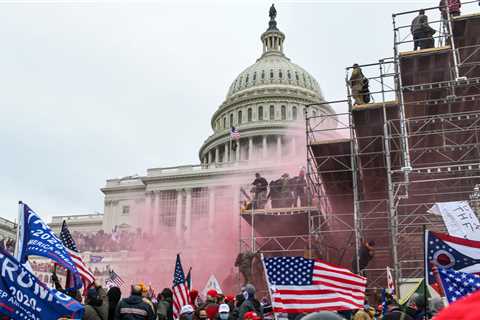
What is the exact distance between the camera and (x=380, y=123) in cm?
1998

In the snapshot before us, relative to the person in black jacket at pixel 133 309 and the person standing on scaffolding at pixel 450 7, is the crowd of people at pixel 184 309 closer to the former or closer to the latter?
the person in black jacket at pixel 133 309

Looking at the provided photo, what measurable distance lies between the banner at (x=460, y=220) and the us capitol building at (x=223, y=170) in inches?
1162

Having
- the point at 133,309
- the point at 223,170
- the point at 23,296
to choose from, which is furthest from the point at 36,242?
the point at 223,170

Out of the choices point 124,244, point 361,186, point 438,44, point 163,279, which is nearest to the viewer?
point 438,44

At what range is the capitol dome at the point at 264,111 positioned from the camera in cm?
6950

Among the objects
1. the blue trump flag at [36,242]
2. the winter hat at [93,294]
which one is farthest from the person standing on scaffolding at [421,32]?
the winter hat at [93,294]

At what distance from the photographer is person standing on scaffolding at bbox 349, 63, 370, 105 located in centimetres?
1945

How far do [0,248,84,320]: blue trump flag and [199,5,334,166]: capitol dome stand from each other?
5636cm

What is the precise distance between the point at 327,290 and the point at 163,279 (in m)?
32.0

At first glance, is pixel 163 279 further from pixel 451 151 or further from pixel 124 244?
pixel 451 151

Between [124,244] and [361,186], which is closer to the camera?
[361,186]

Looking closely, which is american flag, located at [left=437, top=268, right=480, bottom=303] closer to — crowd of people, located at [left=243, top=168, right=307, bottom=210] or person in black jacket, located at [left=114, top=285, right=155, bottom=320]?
person in black jacket, located at [left=114, top=285, right=155, bottom=320]

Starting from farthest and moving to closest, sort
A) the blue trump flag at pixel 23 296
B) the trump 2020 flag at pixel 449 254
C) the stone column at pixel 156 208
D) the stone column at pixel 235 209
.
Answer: the stone column at pixel 156 208, the stone column at pixel 235 209, the trump 2020 flag at pixel 449 254, the blue trump flag at pixel 23 296

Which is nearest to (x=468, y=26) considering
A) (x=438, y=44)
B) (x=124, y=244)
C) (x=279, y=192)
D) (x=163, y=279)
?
(x=438, y=44)
